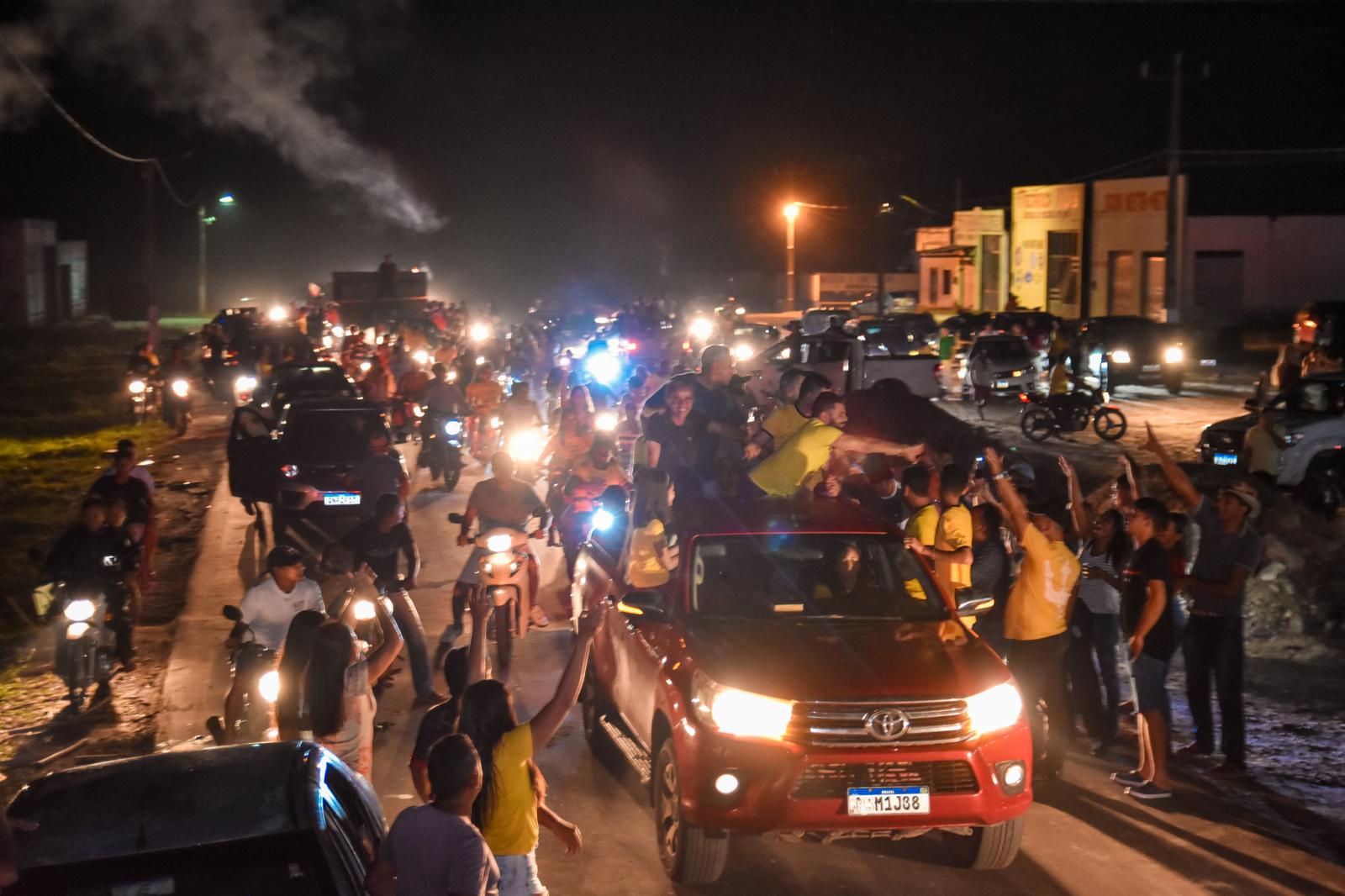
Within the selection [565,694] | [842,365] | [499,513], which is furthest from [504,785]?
[842,365]

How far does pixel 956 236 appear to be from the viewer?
202ft

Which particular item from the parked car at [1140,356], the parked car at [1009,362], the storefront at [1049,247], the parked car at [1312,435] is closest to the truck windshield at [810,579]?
the parked car at [1312,435]

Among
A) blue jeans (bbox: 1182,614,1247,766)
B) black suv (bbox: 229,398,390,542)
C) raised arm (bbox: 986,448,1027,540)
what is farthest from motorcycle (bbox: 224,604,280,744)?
black suv (bbox: 229,398,390,542)

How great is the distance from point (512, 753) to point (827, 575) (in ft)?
10.6

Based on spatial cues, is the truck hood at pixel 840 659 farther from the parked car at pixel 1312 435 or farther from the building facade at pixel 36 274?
the building facade at pixel 36 274

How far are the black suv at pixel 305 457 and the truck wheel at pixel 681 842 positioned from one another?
29.2ft

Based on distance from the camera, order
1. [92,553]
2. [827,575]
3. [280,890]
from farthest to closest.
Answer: [92,553], [827,575], [280,890]

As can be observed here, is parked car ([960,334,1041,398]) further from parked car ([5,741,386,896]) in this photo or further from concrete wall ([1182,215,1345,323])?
parked car ([5,741,386,896])

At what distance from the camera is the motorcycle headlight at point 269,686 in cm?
811

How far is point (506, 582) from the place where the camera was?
36.2ft

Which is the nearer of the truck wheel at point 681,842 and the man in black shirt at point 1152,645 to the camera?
the truck wheel at point 681,842

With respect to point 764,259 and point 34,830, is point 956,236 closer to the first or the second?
point 764,259

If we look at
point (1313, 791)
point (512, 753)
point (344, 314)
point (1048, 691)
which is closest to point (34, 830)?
point (512, 753)

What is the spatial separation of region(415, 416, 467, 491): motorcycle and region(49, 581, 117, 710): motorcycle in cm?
952
